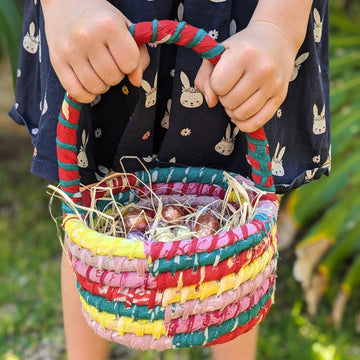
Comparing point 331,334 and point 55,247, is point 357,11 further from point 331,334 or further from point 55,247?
point 55,247

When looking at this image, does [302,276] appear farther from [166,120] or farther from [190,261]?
[190,261]

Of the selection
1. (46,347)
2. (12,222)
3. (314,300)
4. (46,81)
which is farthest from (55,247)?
(46,81)

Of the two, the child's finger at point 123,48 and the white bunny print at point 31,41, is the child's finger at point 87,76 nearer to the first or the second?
the child's finger at point 123,48

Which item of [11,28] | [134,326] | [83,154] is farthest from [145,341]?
[11,28]

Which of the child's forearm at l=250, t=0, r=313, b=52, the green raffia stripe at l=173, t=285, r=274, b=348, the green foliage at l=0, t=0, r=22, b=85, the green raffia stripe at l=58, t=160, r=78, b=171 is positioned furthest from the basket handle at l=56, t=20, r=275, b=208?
the green foliage at l=0, t=0, r=22, b=85

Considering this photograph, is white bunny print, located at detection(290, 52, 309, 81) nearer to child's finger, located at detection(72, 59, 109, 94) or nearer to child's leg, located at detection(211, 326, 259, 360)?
child's finger, located at detection(72, 59, 109, 94)

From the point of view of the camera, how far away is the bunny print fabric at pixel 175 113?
2.60ft

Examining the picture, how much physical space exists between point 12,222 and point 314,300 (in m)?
1.11

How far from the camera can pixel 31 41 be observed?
91cm

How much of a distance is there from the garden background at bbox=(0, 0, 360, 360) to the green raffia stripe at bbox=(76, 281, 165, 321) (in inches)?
24.0

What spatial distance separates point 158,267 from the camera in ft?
1.97

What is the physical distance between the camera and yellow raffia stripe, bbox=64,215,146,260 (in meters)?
0.60

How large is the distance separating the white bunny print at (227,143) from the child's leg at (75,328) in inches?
13.8

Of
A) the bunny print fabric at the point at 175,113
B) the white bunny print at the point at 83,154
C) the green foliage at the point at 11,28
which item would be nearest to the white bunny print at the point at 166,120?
the bunny print fabric at the point at 175,113
